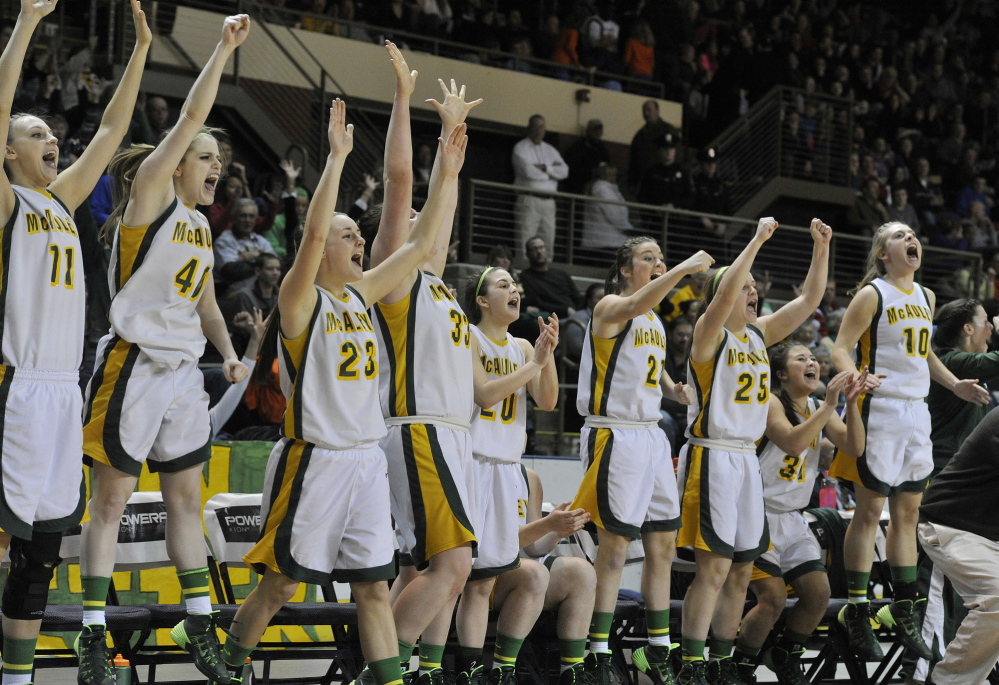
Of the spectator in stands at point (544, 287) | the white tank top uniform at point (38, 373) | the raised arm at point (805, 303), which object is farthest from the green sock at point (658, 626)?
the spectator in stands at point (544, 287)

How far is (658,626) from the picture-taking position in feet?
19.9

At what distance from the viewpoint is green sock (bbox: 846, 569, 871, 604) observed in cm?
678

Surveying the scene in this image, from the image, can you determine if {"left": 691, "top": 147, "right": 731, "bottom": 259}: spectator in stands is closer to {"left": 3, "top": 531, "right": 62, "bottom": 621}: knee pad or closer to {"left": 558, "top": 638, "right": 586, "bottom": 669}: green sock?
{"left": 558, "top": 638, "right": 586, "bottom": 669}: green sock

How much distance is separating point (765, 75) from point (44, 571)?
46.5 feet

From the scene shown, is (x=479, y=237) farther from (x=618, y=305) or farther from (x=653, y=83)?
(x=618, y=305)

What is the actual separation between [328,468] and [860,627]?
3.70m

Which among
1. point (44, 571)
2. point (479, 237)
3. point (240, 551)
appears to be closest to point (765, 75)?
point (479, 237)

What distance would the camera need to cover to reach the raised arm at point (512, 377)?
5.38 metres

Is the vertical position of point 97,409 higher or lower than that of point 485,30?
lower

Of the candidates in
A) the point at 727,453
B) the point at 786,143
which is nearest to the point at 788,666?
the point at 727,453

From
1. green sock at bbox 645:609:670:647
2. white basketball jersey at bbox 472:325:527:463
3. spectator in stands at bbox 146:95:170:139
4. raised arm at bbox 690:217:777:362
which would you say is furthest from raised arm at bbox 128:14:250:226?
spectator in stands at bbox 146:95:170:139

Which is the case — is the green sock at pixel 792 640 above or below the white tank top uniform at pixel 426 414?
below

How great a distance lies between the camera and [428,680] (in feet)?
16.7

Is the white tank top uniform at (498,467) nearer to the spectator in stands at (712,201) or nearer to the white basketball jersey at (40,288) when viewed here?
the white basketball jersey at (40,288)
